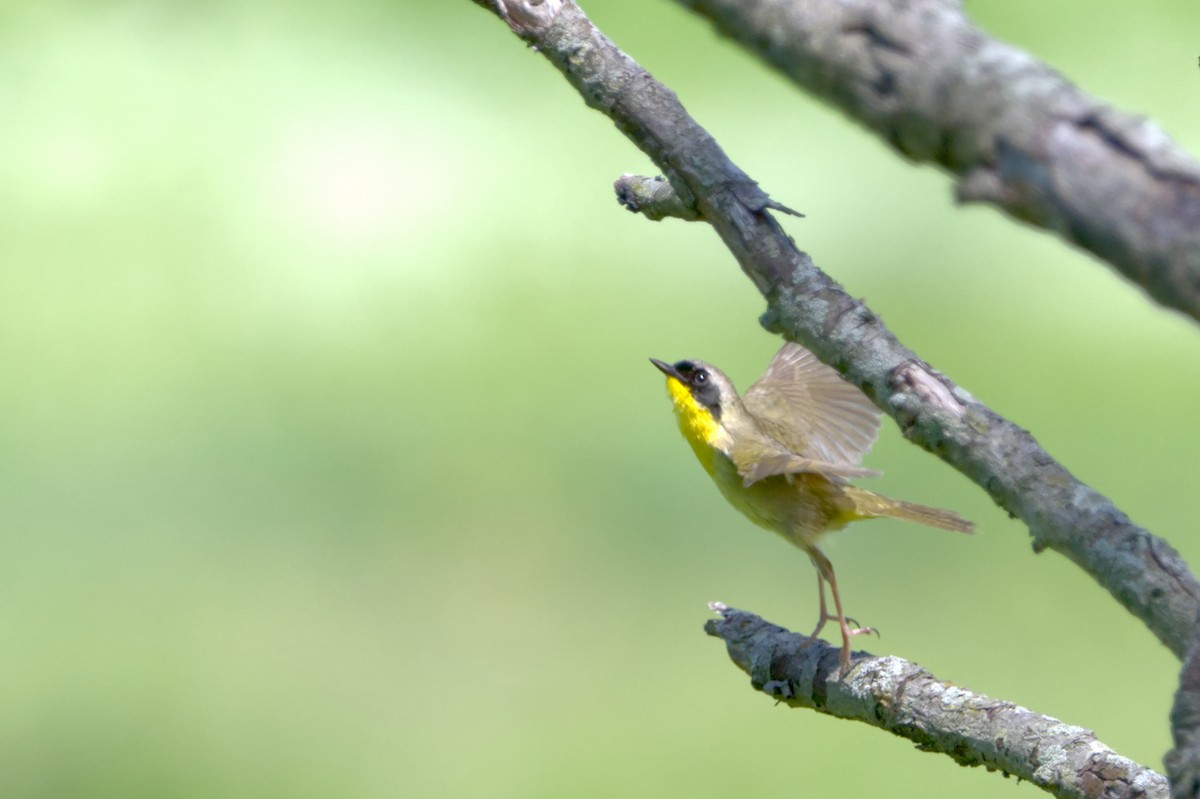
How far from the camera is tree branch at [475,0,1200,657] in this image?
1.39 m

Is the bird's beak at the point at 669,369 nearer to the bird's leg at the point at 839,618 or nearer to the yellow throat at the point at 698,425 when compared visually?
the yellow throat at the point at 698,425

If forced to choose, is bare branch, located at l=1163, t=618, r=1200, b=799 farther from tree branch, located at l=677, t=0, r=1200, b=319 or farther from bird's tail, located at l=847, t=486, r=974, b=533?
bird's tail, located at l=847, t=486, r=974, b=533

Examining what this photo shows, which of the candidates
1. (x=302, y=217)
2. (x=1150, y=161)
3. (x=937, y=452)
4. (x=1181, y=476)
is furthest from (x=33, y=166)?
A: (x=1150, y=161)

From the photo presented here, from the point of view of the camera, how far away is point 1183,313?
3.06ft

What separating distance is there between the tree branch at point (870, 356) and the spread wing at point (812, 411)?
1.22m

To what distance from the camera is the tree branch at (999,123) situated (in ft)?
2.99

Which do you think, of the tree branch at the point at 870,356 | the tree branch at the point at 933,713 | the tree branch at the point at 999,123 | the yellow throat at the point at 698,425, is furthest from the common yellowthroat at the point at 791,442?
the tree branch at the point at 999,123

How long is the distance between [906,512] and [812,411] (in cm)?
49

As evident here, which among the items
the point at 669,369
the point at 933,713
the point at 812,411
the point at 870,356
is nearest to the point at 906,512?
the point at 812,411

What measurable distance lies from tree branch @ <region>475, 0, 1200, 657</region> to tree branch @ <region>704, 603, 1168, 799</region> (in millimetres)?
411

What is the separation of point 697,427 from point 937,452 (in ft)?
4.67

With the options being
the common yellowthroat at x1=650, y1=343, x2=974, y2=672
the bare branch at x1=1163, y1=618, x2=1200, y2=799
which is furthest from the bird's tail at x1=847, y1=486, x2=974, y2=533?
the bare branch at x1=1163, y1=618, x2=1200, y2=799

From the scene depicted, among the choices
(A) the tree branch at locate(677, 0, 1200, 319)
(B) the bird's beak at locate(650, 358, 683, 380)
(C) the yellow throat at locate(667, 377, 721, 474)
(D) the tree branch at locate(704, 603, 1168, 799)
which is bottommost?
(D) the tree branch at locate(704, 603, 1168, 799)

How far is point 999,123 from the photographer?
0.95 metres
